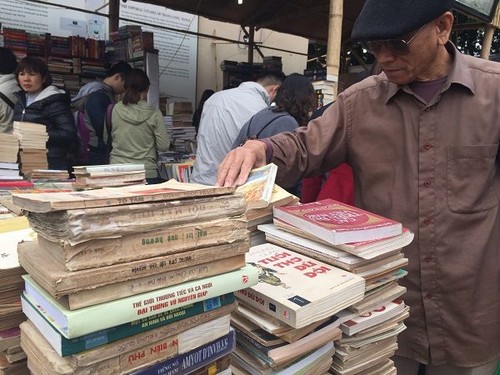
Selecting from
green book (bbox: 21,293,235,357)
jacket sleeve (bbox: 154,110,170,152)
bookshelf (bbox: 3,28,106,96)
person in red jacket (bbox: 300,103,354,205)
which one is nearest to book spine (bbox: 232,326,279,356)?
green book (bbox: 21,293,235,357)

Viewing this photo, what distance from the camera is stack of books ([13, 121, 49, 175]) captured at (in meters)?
3.09

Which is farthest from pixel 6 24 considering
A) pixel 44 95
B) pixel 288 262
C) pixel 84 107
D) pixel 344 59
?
pixel 288 262

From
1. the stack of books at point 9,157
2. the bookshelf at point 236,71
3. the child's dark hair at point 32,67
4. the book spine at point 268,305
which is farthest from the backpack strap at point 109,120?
the bookshelf at point 236,71

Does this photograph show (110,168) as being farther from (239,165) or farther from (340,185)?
(239,165)

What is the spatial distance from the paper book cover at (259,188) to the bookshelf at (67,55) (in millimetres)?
5945

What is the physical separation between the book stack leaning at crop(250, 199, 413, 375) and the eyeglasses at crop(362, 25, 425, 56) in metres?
0.53

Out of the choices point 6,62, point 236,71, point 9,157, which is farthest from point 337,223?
point 236,71

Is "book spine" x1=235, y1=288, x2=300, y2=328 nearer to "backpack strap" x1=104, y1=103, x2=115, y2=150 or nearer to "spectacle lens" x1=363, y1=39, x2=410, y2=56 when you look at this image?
"spectacle lens" x1=363, y1=39, x2=410, y2=56

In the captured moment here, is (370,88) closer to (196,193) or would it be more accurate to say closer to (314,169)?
(314,169)

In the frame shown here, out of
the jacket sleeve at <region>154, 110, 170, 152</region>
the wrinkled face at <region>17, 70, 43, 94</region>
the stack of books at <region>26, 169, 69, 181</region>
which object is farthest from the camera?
the jacket sleeve at <region>154, 110, 170, 152</region>

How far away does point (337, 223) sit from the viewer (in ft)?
3.49

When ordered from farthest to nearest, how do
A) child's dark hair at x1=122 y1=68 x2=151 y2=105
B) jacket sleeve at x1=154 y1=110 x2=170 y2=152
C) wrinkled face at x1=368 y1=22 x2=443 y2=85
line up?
jacket sleeve at x1=154 y1=110 x2=170 y2=152 → child's dark hair at x1=122 y1=68 x2=151 y2=105 → wrinkled face at x1=368 y1=22 x2=443 y2=85

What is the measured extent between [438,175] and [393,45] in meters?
0.45

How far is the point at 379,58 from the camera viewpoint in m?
1.33
